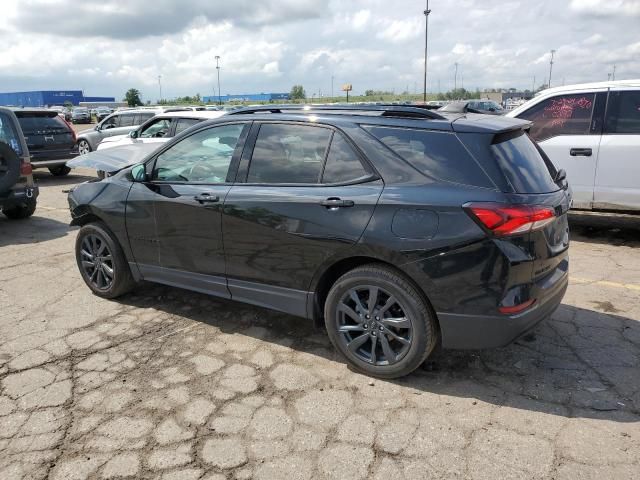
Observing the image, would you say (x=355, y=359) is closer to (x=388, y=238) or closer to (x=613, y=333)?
(x=388, y=238)

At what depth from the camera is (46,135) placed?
483 inches

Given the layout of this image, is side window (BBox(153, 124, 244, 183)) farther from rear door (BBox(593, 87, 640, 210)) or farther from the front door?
rear door (BBox(593, 87, 640, 210))

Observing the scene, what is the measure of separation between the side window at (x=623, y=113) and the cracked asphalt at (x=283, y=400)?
2.54 m

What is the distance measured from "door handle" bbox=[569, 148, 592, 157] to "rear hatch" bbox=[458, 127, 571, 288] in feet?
11.5

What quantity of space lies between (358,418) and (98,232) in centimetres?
298

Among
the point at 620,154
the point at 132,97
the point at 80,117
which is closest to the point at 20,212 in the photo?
the point at 620,154

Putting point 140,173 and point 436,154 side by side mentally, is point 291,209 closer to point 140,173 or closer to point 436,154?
point 436,154

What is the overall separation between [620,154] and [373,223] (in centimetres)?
453

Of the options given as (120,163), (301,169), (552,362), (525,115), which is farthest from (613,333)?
(120,163)

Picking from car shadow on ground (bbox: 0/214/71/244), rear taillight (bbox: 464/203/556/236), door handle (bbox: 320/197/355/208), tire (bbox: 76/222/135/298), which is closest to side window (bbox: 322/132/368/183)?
door handle (bbox: 320/197/355/208)

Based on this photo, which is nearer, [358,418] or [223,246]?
[358,418]

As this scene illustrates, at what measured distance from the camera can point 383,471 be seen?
2527 millimetres

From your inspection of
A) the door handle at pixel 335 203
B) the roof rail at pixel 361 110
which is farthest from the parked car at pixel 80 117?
the door handle at pixel 335 203

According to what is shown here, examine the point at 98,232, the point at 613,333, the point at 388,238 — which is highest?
the point at 388,238
